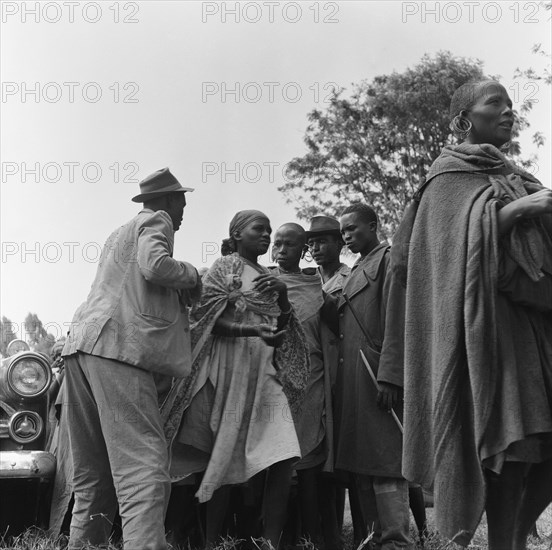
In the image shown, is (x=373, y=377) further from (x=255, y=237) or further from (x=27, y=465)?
(x=27, y=465)

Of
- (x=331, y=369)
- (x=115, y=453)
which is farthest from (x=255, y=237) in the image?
(x=115, y=453)

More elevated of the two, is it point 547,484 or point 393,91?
point 393,91

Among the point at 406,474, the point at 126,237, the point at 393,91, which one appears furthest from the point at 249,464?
the point at 393,91

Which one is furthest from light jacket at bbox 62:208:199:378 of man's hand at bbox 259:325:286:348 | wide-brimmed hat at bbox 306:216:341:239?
wide-brimmed hat at bbox 306:216:341:239

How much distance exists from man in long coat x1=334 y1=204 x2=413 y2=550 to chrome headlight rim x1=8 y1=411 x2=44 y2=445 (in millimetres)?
1838

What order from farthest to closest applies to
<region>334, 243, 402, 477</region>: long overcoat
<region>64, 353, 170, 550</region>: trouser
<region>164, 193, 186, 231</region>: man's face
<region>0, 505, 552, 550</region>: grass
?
<region>334, 243, 402, 477</region>: long overcoat
<region>164, 193, 186, 231</region>: man's face
<region>0, 505, 552, 550</region>: grass
<region>64, 353, 170, 550</region>: trouser

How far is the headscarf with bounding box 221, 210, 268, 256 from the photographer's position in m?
6.46

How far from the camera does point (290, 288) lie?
267 inches

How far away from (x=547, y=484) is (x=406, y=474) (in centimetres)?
55

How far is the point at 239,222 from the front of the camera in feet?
21.3

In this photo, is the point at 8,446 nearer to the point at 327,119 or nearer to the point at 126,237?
the point at 126,237

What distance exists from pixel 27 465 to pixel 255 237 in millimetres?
1909

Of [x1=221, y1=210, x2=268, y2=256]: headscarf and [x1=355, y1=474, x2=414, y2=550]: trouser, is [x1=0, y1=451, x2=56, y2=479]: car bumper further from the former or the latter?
[x1=355, y1=474, x2=414, y2=550]: trouser

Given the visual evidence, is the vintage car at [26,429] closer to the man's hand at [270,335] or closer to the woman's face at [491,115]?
the man's hand at [270,335]
